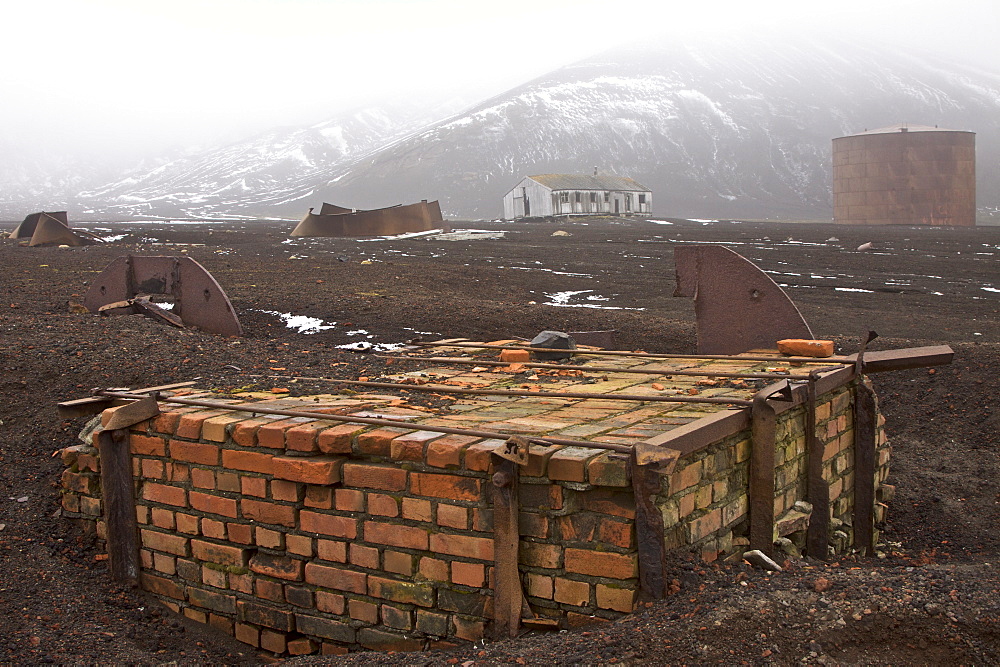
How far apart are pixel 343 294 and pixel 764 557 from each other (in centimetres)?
916

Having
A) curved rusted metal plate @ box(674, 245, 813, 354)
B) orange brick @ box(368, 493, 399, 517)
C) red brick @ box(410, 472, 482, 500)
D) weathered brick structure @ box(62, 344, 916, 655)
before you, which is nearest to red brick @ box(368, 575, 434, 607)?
weathered brick structure @ box(62, 344, 916, 655)

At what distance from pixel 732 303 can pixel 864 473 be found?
5.22 ft

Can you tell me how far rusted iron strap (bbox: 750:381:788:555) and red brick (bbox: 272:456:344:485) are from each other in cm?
176

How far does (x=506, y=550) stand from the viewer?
3227mm

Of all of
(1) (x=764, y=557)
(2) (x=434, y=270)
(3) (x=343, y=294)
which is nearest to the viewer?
(1) (x=764, y=557)

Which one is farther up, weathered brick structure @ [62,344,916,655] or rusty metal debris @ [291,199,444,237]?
rusty metal debris @ [291,199,444,237]

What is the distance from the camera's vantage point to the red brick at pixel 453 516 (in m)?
3.35

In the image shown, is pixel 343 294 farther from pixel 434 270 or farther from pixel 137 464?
pixel 137 464

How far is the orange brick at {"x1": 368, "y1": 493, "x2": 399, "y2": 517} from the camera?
3.49 meters

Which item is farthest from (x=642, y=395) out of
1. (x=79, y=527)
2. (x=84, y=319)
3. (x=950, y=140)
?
(x=950, y=140)

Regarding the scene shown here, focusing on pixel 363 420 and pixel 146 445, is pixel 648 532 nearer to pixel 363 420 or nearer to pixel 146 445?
pixel 363 420

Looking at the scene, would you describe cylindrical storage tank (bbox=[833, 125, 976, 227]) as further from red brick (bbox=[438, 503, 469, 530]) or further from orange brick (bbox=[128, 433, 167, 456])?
red brick (bbox=[438, 503, 469, 530])

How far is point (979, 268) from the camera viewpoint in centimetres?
2077

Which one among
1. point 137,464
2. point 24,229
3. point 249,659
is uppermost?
point 24,229
